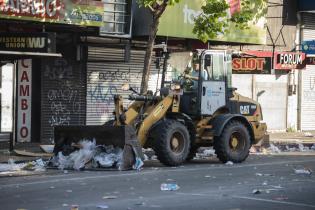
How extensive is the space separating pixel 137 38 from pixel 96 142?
28.7 ft

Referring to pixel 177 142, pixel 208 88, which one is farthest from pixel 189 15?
pixel 177 142

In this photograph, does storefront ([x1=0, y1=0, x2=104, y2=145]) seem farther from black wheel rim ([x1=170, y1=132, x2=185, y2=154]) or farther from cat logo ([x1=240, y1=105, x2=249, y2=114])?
black wheel rim ([x1=170, y1=132, x2=185, y2=154])

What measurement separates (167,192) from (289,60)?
18.9 m

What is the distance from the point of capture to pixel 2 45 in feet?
57.5

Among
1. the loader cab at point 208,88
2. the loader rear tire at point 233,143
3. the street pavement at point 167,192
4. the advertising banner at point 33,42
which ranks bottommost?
the street pavement at point 167,192

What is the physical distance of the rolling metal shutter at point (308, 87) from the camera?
31.2 meters

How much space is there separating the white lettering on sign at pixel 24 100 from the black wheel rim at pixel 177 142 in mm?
7372

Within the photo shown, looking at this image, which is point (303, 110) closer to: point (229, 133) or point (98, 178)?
point (229, 133)

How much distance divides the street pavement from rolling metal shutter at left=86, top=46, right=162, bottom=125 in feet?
23.9

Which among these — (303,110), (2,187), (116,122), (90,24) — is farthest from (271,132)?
(2,187)

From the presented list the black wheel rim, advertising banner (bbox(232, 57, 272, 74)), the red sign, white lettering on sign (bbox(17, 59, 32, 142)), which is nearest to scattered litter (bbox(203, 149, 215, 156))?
the black wheel rim

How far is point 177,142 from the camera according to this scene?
16109 millimetres

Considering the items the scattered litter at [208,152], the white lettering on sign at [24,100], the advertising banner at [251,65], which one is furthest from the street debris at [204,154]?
the advertising banner at [251,65]

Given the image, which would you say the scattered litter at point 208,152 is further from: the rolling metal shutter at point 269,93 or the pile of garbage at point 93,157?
the rolling metal shutter at point 269,93
